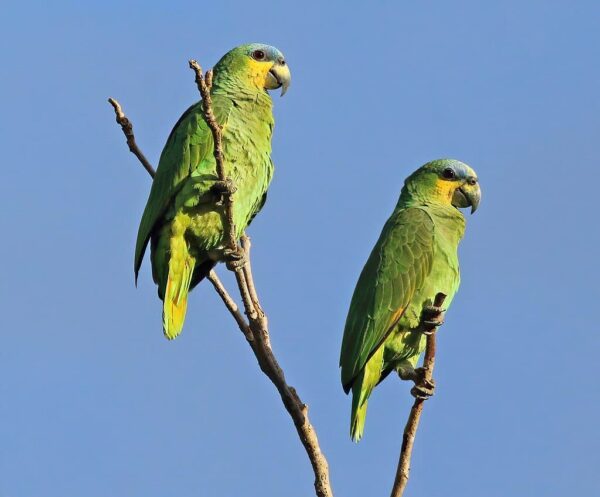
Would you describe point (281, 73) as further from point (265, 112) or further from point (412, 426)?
point (412, 426)

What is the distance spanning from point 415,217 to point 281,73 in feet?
4.63

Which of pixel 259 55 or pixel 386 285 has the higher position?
pixel 259 55

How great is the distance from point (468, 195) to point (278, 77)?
1557mm

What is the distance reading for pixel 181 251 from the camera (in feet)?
16.6

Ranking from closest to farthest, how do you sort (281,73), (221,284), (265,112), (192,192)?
(221,284)
(192,192)
(265,112)
(281,73)

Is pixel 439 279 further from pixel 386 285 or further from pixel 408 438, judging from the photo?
pixel 408 438

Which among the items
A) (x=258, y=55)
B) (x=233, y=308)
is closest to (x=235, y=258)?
(x=233, y=308)

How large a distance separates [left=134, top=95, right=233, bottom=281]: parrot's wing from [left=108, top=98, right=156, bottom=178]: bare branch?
0.37 ft

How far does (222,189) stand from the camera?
468 centimetres

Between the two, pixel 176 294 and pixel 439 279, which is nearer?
pixel 176 294

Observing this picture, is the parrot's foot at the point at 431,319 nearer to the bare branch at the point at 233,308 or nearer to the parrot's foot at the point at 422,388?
the parrot's foot at the point at 422,388

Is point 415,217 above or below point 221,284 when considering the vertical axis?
above

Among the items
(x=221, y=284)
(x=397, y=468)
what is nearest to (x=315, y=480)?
(x=397, y=468)

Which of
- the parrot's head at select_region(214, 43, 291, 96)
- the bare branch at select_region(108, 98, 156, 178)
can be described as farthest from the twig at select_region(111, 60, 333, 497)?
the parrot's head at select_region(214, 43, 291, 96)
